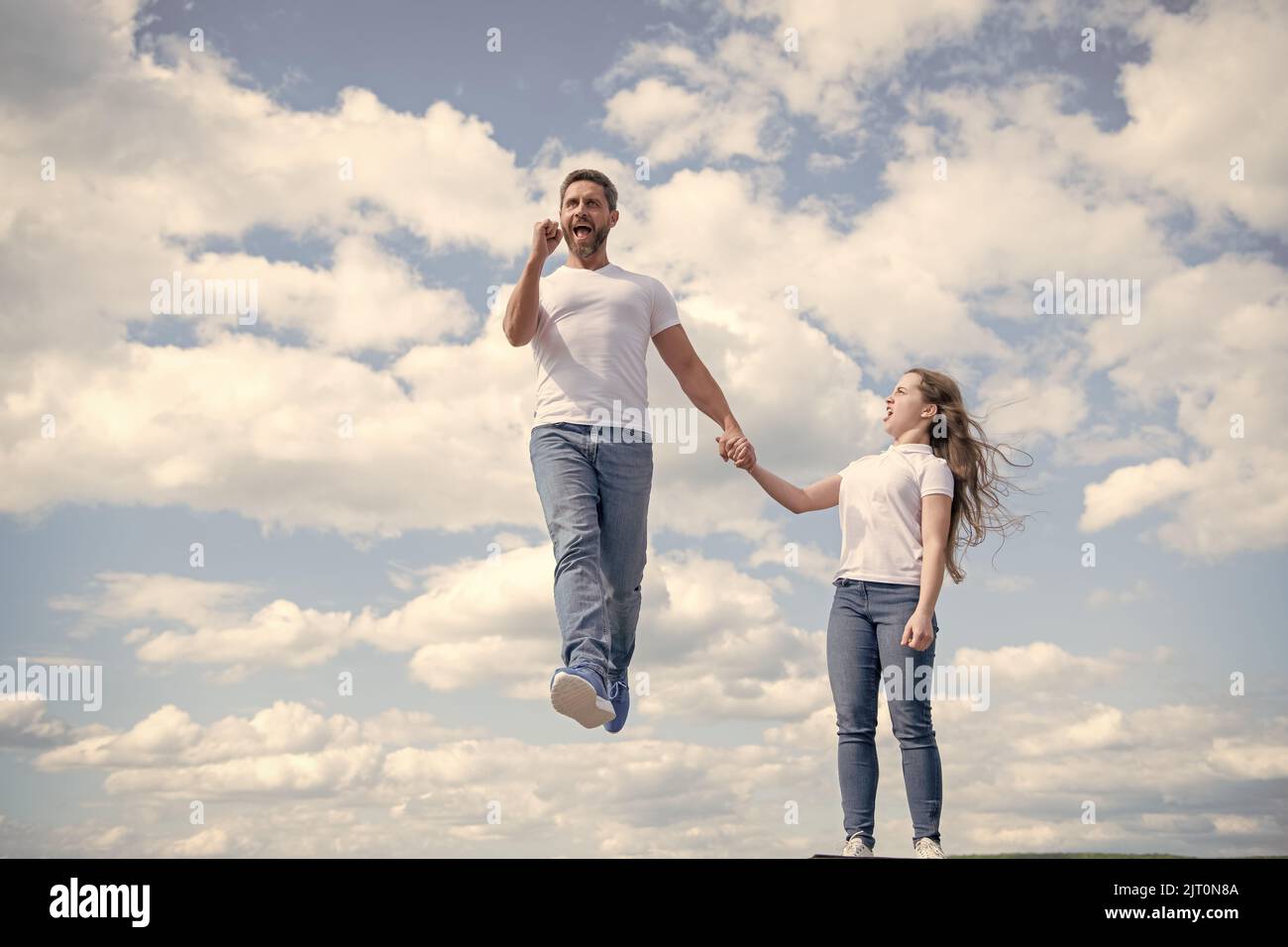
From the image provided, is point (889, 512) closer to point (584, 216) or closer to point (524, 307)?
point (524, 307)

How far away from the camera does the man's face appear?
6.86 meters

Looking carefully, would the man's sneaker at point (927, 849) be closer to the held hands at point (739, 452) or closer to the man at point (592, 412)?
the man at point (592, 412)

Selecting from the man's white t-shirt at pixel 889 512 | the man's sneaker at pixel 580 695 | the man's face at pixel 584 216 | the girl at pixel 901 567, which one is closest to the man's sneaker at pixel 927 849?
the girl at pixel 901 567

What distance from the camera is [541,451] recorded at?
6.62m

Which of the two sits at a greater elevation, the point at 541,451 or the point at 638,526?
the point at 541,451

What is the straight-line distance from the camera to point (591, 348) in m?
6.68

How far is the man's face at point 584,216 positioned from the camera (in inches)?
270

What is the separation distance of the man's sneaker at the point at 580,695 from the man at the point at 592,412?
22 centimetres
